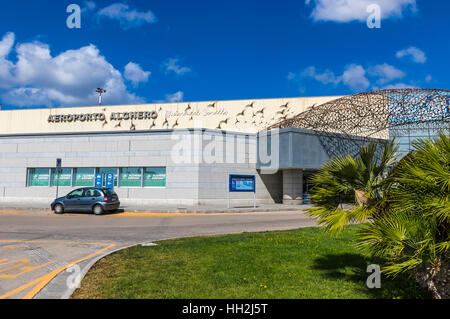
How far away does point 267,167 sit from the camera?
2570 cm

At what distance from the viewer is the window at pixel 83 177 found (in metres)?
24.9

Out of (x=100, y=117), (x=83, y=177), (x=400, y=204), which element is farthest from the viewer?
(x=100, y=117)

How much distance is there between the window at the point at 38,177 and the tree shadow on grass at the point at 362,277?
2444 centimetres

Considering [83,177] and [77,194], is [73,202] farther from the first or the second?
[83,177]

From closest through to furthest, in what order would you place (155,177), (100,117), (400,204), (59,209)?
(400,204), (59,209), (155,177), (100,117)

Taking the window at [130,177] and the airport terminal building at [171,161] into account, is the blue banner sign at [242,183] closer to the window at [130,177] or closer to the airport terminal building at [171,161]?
the airport terminal building at [171,161]

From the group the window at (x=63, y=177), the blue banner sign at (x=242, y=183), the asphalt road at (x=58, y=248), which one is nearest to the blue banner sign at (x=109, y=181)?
the window at (x=63, y=177)

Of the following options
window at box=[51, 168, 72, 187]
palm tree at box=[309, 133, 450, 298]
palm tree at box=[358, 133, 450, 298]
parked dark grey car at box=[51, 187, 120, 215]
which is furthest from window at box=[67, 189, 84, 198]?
palm tree at box=[358, 133, 450, 298]

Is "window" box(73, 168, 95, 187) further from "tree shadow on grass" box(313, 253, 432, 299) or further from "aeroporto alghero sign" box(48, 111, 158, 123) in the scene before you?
"tree shadow on grass" box(313, 253, 432, 299)

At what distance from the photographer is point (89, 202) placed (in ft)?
60.1

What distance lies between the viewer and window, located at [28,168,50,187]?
25.5 metres

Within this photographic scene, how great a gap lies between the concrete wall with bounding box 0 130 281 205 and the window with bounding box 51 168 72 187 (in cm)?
44

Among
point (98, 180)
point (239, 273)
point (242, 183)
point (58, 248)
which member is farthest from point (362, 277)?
point (98, 180)

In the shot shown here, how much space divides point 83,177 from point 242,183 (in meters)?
12.4
